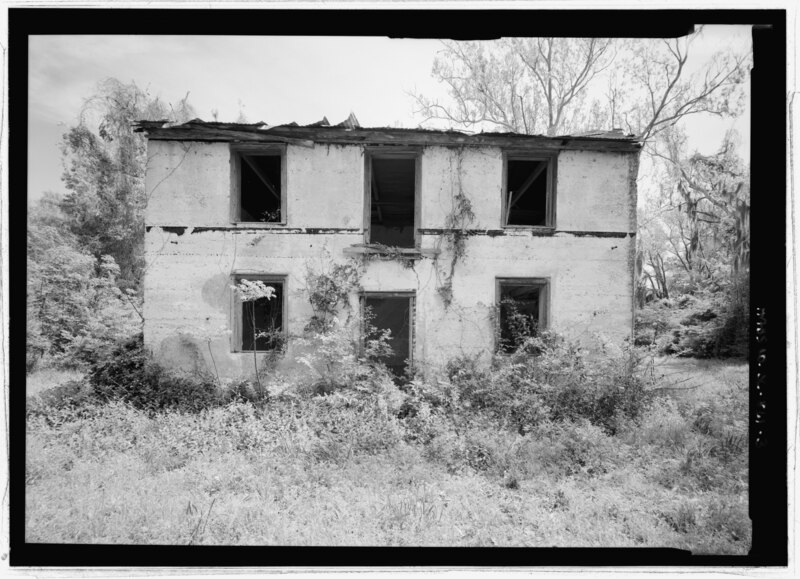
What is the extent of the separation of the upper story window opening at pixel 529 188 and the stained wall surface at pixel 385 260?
0.72ft

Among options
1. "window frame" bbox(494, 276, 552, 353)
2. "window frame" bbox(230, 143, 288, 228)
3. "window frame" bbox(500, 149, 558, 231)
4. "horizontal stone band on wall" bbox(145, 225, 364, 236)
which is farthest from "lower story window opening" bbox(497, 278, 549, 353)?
"window frame" bbox(230, 143, 288, 228)

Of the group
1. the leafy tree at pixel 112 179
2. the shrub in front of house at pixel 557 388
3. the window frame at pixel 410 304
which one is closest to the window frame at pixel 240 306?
the window frame at pixel 410 304

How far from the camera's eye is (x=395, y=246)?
24.8 feet

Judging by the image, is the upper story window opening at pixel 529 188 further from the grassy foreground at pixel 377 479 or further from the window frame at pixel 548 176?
the grassy foreground at pixel 377 479

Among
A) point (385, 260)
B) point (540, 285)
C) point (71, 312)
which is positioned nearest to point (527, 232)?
point (540, 285)

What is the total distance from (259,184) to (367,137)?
14.1 feet

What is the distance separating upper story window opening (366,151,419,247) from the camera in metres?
7.75

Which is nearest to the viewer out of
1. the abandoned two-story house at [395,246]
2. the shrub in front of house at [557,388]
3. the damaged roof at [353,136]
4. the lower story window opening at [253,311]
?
the shrub in front of house at [557,388]

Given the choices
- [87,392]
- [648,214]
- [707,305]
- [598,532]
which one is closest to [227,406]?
[87,392]

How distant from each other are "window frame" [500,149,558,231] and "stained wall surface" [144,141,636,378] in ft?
0.41

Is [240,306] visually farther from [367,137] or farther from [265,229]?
[367,137]

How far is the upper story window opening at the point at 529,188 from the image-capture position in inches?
307

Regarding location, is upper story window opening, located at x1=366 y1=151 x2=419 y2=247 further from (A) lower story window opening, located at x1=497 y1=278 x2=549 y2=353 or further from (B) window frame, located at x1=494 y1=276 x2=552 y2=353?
(A) lower story window opening, located at x1=497 y1=278 x2=549 y2=353

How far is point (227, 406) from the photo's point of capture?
6.16 m
